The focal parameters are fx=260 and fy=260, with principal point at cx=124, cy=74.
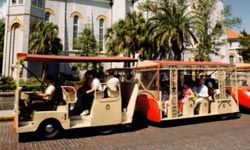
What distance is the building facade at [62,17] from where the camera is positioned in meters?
27.6

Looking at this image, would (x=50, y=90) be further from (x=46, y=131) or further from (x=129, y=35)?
(x=129, y=35)

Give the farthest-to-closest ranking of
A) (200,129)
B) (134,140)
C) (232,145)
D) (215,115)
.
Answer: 1. (215,115)
2. (200,129)
3. (134,140)
4. (232,145)

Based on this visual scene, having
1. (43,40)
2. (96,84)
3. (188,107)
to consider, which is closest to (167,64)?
(188,107)

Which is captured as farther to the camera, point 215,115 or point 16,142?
point 215,115

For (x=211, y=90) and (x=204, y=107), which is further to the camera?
(x=211, y=90)

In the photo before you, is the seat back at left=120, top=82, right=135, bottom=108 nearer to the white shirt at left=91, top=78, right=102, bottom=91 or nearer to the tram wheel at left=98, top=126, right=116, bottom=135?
the tram wheel at left=98, top=126, right=116, bottom=135

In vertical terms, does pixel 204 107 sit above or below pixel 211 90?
below

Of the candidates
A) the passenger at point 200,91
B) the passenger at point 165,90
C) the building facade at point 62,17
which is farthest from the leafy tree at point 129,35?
the passenger at point 165,90

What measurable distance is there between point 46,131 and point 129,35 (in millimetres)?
19420

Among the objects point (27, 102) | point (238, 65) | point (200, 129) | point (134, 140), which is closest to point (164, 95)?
point (200, 129)

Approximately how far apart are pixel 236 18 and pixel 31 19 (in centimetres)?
2216

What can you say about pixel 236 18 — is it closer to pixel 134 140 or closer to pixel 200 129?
pixel 200 129

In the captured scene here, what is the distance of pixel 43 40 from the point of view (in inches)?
1038

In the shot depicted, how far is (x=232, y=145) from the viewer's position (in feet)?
24.6
